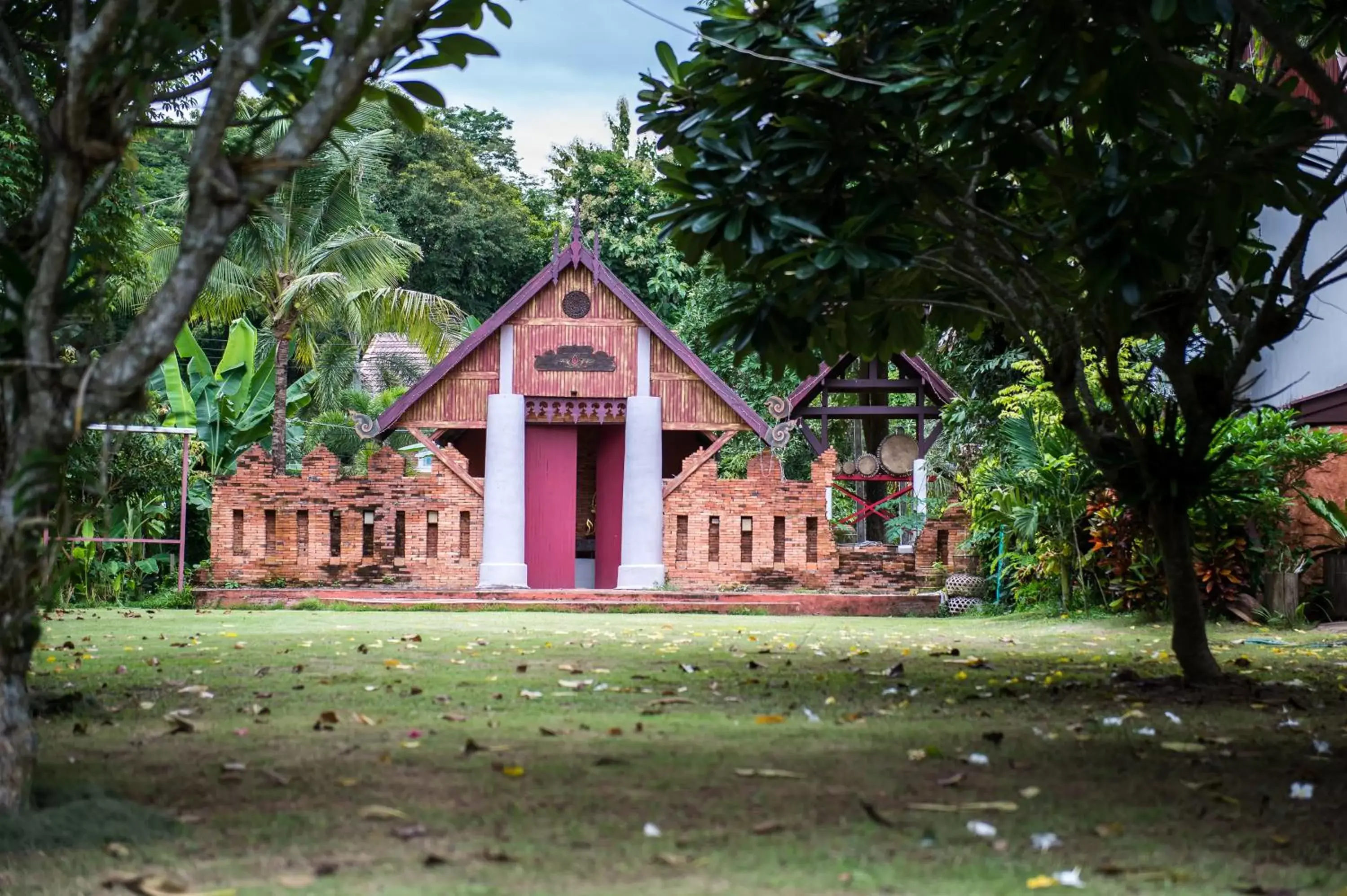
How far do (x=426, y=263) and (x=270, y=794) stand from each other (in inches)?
1444

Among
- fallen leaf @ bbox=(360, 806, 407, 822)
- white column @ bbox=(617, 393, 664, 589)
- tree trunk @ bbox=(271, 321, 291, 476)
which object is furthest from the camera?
tree trunk @ bbox=(271, 321, 291, 476)

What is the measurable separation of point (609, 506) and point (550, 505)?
1.09 metres

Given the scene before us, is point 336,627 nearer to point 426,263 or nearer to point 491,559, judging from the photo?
point 491,559

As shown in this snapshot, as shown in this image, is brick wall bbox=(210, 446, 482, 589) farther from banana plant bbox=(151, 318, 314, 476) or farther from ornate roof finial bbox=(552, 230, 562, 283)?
ornate roof finial bbox=(552, 230, 562, 283)

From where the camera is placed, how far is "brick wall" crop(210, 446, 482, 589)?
64.3 ft

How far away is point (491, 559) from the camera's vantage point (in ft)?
69.6

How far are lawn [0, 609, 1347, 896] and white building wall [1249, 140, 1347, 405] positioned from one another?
871 centimetres

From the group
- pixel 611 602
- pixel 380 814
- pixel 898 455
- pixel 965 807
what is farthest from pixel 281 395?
pixel 965 807

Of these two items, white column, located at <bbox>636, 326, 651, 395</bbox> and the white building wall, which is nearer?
the white building wall

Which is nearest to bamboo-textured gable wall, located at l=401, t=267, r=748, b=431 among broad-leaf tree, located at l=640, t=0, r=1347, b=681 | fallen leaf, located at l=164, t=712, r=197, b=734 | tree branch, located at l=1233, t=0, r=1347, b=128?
broad-leaf tree, located at l=640, t=0, r=1347, b=681

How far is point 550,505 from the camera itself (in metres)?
22.5

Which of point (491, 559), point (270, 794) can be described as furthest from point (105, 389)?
point (491, 559)

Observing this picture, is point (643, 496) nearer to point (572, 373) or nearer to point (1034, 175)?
point (572, 373)

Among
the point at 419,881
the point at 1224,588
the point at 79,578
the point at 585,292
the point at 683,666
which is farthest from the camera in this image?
the point at 585,292
